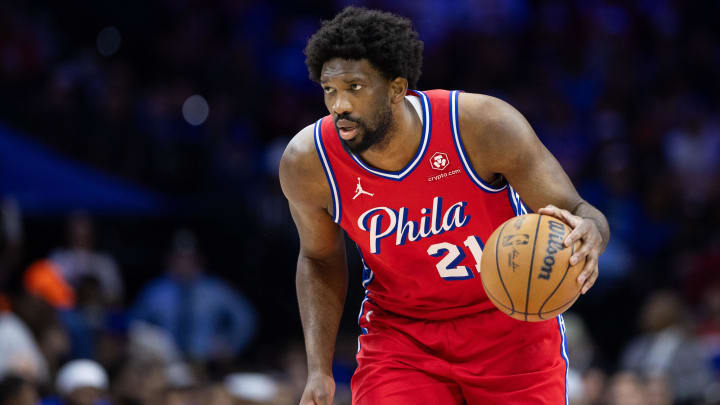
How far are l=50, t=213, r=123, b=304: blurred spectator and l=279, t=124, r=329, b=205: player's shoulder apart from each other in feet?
18.9

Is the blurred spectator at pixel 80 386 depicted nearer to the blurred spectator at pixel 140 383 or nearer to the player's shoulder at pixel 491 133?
the blurred spectator at pixel 140 383

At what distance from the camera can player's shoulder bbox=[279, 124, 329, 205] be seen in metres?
4.88

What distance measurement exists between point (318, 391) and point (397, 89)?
55.0 inches

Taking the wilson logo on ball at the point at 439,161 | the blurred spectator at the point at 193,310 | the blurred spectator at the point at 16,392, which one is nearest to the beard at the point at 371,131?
the wilson logo on ball at the point at 439,161

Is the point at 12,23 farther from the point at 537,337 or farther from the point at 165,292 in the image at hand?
the point at 537,337

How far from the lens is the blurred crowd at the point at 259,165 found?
9.23 metres

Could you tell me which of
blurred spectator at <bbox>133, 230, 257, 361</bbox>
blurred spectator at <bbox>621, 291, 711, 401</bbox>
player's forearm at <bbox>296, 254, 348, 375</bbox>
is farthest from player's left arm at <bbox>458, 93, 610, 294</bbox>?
blurred spectator at <bbox>133, 230, 257, 361</bbox>

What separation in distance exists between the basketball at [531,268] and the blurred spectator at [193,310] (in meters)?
6.29

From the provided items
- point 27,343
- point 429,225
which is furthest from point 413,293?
point 27,343

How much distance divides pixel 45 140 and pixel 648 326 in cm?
648

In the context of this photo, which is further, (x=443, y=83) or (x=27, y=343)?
(x=443, y=83)

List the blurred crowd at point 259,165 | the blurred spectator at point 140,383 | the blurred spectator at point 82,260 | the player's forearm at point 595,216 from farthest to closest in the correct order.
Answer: the blurred spectator at point 82,260 < the blurred crowd at point 259,165 < the blurred spectator at point 140,383 < the player's forearm at point 595,216

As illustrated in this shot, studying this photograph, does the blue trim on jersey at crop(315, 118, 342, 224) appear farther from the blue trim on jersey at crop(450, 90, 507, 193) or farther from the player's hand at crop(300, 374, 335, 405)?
the player's hand at crop(300, 374, 335, 405)

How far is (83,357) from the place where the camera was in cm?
904
